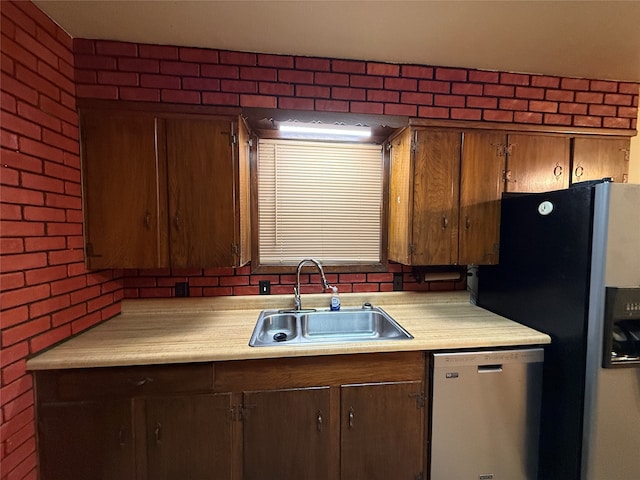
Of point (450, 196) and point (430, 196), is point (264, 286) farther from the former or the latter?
point (450, 196)

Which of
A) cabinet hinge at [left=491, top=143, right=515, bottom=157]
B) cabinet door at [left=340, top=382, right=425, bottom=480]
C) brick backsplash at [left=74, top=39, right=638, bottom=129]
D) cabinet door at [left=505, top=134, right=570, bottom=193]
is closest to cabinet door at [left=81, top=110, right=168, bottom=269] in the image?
brick backsplash at [left=74, top=39, right=638, bottom=129]

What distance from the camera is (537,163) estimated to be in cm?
181

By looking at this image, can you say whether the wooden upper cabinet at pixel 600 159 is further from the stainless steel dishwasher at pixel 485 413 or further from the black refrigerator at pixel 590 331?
the stainless steel dishwasher at pixel 485 413

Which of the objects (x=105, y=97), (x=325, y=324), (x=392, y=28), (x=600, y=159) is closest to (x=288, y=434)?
(x=325, y=324)

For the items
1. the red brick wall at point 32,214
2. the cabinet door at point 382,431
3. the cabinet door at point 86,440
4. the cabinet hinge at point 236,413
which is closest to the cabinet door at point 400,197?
the cabinet door at point 382,431

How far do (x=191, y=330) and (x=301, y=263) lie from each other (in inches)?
30.4

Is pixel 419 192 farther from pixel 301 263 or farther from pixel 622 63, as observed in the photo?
pixel 622 63

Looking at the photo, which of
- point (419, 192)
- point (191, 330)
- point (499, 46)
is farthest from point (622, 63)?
point (191, 330)

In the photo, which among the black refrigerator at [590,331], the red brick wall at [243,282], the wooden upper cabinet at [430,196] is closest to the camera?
the black refrigerator at [590,331]

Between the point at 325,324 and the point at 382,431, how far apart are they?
0.70 metres

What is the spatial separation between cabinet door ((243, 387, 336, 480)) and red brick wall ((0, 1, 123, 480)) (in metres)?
0.96

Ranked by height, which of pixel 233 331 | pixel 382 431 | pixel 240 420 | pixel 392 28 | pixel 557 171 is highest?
pixel 392 28

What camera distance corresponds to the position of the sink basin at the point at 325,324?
1.78 meters

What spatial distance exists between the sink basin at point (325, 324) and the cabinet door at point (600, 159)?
5.40ft
